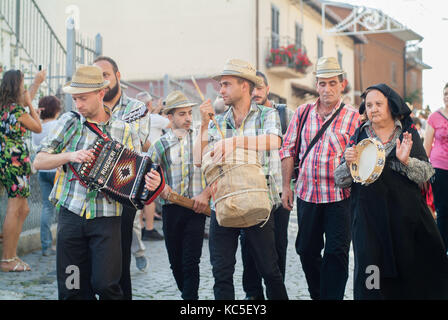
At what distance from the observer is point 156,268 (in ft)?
25.1

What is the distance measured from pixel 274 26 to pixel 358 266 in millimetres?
20725

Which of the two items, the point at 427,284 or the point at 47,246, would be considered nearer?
the point at 427,284

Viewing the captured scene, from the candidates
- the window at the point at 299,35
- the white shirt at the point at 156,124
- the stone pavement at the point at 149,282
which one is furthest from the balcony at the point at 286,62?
the stone pavement at the point at 149,282

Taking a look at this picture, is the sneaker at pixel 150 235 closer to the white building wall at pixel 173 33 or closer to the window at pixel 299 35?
the white building wall at pixel 173 33

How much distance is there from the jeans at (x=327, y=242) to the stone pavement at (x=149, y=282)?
27.3 inches

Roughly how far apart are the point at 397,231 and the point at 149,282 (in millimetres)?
3096

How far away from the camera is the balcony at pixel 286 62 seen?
23.6 meters

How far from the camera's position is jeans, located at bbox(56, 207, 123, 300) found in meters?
4.29

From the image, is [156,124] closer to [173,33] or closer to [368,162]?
[368,162]

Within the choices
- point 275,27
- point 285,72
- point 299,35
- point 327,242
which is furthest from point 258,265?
point 299,35

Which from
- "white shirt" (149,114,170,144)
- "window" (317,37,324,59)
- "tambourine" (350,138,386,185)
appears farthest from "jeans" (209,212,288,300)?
"window" (317,37,324,59)

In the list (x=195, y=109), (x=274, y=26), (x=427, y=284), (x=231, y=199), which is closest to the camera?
(x=231, y=199)
